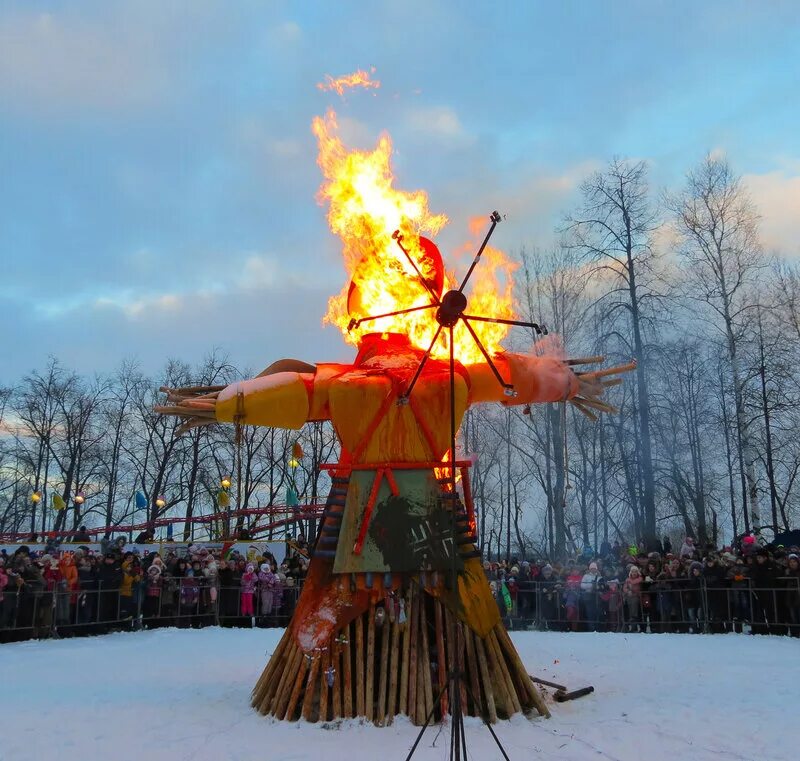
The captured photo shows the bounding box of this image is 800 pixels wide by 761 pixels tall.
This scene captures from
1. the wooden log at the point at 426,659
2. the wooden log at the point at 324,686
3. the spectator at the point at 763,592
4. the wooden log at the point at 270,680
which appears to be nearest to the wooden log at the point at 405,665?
the wooden log at the point at 426,659

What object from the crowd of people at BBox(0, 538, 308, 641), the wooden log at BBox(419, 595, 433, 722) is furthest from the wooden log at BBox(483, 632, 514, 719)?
the crowd of people at BBox(0, 538, 308, 641)

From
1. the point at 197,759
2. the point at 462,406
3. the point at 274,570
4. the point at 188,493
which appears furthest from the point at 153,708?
the point at 188,493

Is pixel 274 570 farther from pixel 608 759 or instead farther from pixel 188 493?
pixel 188 493

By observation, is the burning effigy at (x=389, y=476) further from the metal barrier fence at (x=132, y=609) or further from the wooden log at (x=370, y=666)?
the metal barrier fence at (x=132, y=609)

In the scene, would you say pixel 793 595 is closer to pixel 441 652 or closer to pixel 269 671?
pixel 441 652

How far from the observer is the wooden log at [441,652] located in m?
7.45

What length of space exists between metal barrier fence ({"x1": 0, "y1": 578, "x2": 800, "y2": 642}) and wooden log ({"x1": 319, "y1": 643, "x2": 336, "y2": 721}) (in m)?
9.69

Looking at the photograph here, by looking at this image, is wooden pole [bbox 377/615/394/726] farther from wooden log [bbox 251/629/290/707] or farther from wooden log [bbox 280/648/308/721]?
wooden log [bbox 251/629/290/707]

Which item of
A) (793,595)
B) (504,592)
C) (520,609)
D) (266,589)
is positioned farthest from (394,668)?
(520,609)

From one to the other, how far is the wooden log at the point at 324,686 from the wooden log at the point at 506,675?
1626 millimetres

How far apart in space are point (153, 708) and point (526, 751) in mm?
4249

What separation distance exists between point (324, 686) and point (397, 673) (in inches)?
28.0

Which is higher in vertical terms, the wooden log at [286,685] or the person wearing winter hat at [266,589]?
the person wearing winter hat at [266,589]

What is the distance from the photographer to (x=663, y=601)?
16.8 m
